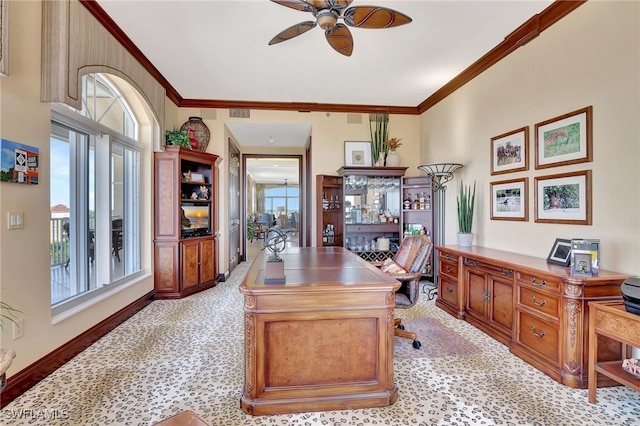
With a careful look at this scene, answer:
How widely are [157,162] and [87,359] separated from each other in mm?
2679

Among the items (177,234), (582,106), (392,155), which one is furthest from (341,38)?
(177,234)

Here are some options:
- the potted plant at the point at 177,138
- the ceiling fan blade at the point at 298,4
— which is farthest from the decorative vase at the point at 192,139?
the ceiling fan blade at the point at 298,4

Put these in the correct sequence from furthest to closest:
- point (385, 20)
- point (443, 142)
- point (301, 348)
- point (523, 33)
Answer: point (443, 142), point (523, 33), point (385, 20), point (301, 348)

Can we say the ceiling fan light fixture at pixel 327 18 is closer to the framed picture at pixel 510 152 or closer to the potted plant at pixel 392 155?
the framed picture at pixel 510 152

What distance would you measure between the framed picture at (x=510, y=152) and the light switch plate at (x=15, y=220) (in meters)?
4.48

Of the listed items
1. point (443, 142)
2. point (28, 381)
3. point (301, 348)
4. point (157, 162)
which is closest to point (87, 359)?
point (28, 381)

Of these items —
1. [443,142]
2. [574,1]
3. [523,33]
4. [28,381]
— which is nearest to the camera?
[28,381]

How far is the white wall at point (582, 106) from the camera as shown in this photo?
7.29 ft

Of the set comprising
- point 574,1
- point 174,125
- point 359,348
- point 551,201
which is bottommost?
point 359,348

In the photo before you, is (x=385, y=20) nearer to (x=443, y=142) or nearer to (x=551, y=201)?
(x=551, y=201)

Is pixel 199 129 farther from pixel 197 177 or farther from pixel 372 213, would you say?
pixel 372 213

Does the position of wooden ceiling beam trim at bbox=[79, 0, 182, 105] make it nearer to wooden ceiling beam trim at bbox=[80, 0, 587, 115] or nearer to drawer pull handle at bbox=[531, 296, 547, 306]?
wooden ceiling beam trim at bbox=[80, 0, 587, 115]

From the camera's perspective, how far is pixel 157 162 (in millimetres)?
4344

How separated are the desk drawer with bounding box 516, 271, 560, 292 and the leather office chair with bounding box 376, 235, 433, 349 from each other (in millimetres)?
784
